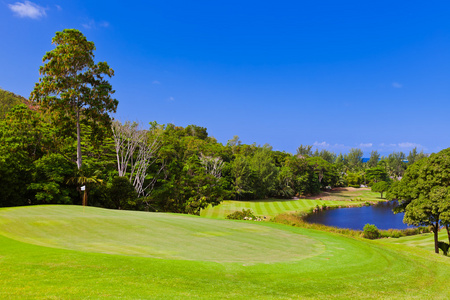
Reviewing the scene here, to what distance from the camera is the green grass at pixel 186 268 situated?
746cm

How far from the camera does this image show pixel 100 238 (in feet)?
46.0

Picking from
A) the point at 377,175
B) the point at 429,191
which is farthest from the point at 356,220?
the point at 377,175

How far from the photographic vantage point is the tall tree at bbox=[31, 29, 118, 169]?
34.0 meters

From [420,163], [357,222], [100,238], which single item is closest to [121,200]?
[100,238]

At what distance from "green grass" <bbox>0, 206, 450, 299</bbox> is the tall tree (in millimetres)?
22247

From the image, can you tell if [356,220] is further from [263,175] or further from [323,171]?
[323,171]

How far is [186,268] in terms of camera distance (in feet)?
31.8

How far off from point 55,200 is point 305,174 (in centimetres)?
8536

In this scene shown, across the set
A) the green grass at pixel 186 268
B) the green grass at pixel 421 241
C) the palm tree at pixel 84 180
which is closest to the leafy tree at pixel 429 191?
the green grass at pixel 421 241

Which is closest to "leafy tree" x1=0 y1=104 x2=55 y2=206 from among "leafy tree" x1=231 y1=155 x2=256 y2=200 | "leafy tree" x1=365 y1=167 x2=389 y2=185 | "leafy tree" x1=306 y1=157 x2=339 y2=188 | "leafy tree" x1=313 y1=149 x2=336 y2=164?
"leafy tree" x1=231 y1=155 x2=256 y2=200

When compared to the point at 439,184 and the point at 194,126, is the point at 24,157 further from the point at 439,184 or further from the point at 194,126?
the point at 194,126

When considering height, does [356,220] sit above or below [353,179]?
below

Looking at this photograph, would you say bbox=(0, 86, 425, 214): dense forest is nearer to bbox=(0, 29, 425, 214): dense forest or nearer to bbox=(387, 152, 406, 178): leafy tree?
bbox=(0, 29, 425, 214): dense forest

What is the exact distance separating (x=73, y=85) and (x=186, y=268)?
34109 mm
